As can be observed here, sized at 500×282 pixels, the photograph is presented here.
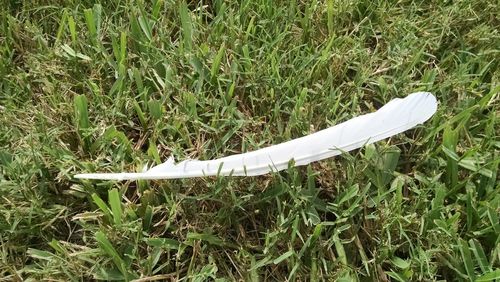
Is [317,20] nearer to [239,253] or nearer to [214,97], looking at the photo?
[214,97]

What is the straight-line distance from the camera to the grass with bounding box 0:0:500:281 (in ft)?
4.66

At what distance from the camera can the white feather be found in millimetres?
1456

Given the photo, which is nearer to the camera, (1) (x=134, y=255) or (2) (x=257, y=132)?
(1) (x=134, y=255)

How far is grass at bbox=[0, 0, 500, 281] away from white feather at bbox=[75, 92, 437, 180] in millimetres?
31

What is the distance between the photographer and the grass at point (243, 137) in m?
1.42

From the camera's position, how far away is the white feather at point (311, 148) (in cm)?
146

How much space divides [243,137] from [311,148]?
0.16m

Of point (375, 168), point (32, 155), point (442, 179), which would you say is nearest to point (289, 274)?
point (375, 168)

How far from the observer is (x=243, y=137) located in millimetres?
1544

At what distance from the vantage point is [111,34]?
65.5 inches

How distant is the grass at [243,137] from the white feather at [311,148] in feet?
0.10

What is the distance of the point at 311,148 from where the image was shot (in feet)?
4.87

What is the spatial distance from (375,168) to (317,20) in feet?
1.46

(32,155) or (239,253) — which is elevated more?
(32,155)
